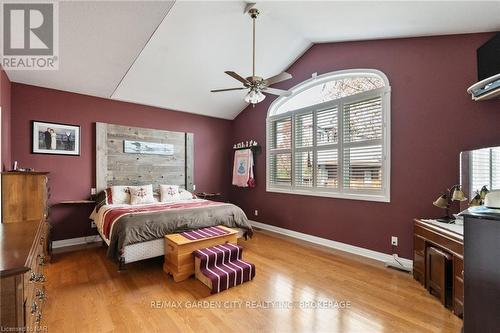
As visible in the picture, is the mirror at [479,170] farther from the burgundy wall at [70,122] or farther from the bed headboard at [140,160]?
the burgundy wall at [70,122]

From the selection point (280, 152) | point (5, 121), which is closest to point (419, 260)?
point (280, 152)

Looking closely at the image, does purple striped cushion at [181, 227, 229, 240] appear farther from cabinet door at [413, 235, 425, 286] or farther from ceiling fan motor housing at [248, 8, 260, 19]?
ceiling fan motor housing at [248, 8, 260, 19]

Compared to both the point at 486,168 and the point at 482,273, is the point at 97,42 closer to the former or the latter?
the point at 482,273

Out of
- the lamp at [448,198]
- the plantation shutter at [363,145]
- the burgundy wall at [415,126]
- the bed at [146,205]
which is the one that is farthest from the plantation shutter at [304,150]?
the lamp at [448,198]

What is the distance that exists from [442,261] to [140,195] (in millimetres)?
4217

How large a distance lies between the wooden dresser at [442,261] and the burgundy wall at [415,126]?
447mm

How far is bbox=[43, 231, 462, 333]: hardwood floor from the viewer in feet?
6.32

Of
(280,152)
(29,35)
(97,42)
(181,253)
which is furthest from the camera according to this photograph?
(280,152)

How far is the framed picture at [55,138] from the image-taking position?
11.9 ft

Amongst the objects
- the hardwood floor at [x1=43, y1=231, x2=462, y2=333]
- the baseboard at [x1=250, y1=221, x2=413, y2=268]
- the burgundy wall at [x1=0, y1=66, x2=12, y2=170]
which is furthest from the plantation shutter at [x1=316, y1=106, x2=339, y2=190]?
the burgundy wall at [x1=0, y1=66, x2=12, y2=170]

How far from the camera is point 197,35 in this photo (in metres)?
3.34

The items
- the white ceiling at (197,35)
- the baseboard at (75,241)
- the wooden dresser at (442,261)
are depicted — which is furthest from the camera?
the baseboard at (75,241)

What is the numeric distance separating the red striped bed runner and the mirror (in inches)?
96.6

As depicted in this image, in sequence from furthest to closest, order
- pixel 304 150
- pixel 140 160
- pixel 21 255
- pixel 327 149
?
1. pixel 140 160
2. pixel 304 150
3. pixel 327 149
4. pixel 21 255
